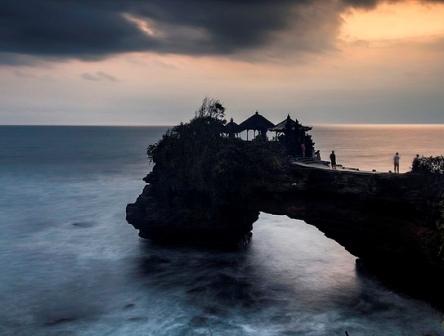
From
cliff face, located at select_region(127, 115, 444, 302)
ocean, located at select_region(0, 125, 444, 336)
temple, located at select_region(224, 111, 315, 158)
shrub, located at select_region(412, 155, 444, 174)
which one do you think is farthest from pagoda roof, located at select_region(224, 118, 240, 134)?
shrub, located at select_region(412, 155, 444, 174)

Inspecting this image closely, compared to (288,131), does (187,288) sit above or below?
below

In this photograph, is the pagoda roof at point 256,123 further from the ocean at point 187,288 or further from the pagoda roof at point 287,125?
the ocean at point 187,288

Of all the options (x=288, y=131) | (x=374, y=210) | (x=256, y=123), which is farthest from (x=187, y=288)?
(x=256, y=123)

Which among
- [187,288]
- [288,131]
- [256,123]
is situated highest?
[256,123]

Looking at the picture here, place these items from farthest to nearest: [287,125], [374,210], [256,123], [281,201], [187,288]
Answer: [256,123] → [287,125] → [281,201] → [187,288] → [374,210]

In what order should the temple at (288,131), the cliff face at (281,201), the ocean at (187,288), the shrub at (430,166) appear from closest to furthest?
the ocean at (187,288)
the shrub at (430,166)
the cliff face at (281,201)
the temple at (288,131)

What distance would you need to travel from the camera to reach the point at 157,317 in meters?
24.6

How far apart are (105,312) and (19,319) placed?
15.4 feet

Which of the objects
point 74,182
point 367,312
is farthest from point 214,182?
point 74,182

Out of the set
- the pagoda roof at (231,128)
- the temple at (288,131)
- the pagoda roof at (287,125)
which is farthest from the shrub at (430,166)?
the pagoda roof at (231,128)

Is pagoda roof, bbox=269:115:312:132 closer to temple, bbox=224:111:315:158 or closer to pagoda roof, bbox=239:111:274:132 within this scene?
temple, bbox=224:111:315:158

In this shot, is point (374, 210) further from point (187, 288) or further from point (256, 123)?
point (256, 123)

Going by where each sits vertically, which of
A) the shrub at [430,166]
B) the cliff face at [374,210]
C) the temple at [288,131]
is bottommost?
the cliff face at [374,210]

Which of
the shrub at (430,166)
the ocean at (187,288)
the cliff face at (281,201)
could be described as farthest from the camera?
the cliff face at (281,201)
